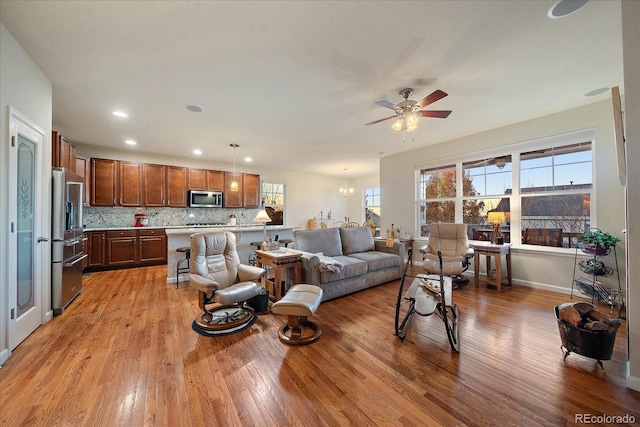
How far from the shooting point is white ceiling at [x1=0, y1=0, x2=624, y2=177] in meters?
1.84

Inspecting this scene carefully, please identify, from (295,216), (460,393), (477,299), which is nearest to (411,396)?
(460,393)

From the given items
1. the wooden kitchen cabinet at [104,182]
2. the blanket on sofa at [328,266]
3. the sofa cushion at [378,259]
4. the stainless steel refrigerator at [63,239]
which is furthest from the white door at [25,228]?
the sofa cushion at [378,259]

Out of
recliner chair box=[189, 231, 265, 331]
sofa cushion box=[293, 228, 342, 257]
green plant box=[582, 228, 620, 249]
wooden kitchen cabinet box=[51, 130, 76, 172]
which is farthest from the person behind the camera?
sofa cushion box=[293, 228, 342, 257]

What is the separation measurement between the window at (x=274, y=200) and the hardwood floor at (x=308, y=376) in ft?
16.9

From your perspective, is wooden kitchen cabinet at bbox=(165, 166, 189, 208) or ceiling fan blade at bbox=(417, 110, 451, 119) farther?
wooden kitchen cabinet at bbox=(165, 166, 189, 208)

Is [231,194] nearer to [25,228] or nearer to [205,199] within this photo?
[205,199]

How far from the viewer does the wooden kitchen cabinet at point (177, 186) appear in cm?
603

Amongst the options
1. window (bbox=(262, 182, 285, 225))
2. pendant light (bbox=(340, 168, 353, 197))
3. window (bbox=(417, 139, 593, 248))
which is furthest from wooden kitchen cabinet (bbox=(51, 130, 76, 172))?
pendant light (bbox=(340, 168, 353, 197))

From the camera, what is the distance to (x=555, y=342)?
90.4 inches

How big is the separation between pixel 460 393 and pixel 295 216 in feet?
22.9

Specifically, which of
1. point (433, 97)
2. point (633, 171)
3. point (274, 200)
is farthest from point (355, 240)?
point (274, 200)

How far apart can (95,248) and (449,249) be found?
689 centimetres

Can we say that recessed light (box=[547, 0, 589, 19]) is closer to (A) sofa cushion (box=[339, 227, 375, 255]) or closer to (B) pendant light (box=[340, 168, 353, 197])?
(A) sofa cushion (box=[339, 227, 375, 255])

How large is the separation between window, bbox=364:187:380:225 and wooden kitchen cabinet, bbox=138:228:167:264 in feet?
21.0
